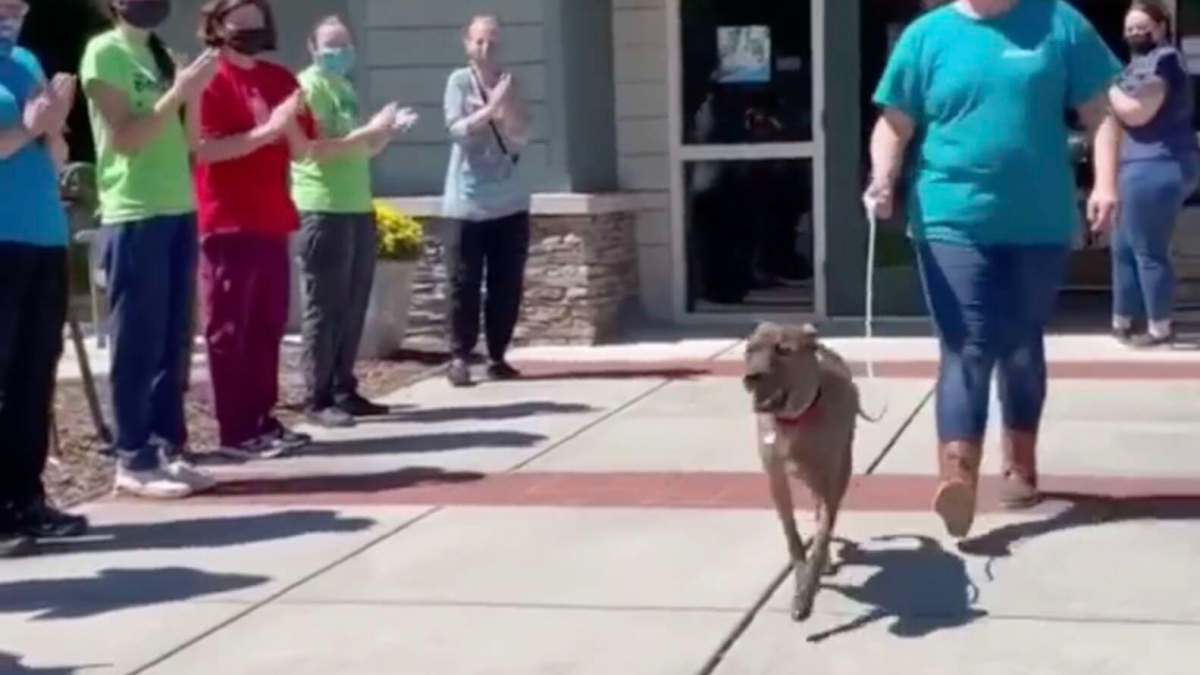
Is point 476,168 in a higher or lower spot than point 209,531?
higher

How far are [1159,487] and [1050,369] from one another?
3.25 m

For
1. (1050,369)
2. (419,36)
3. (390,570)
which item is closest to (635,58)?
(419,36)

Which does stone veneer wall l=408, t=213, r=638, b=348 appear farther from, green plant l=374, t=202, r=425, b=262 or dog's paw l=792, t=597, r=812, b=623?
dog's paw l=792, t=597, r=812, b=623

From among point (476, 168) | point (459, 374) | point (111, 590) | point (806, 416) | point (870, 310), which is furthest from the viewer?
point (459, 374)

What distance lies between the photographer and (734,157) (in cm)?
1302

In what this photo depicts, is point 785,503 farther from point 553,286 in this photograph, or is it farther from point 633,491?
point 553,286

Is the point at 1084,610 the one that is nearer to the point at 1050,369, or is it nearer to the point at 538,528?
the point at 538,528

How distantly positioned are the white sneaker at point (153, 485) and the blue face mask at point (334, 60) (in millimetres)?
2259

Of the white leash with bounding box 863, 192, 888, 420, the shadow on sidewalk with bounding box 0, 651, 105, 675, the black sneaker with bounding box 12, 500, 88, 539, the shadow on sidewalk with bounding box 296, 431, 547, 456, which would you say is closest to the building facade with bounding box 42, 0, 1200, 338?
the white leash with bounding box 863, 192, 888, 420

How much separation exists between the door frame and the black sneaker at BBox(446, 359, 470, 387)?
103 inches

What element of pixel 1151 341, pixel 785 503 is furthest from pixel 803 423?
pixel 1151 341

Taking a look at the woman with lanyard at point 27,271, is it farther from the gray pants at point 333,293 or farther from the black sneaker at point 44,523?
the gray pants at point 333,293

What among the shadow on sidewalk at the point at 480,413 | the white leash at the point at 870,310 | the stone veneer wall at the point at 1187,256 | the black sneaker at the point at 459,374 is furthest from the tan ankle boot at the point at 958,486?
the stone veneer wall at the point at 1187,256

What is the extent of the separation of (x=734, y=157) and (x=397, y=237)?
7.62 feet
